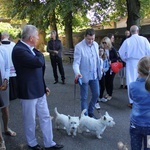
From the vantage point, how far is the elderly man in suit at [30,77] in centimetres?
376

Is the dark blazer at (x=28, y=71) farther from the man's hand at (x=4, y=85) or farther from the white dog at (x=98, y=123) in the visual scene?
the white dog at (x=98, y=123)

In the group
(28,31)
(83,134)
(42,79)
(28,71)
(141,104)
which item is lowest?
(83,134)

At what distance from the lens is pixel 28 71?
12.7 ft

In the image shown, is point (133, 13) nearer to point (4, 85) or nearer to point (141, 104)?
point (4, 85)

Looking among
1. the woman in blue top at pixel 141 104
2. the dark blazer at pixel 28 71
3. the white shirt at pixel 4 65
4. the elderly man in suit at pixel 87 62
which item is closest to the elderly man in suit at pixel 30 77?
the dark blazer at pixel 28 71

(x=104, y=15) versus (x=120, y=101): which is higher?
(x=104, y=15)

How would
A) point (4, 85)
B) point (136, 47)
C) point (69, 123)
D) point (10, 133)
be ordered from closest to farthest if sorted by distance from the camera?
point (4, 85)
point (69, 123)
point (10, 133)
point (136, 47)

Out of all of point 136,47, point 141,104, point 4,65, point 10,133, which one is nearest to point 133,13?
point 136,47

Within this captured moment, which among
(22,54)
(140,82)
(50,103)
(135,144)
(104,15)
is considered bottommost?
(50,103)

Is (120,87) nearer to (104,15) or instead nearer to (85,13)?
(85,13)

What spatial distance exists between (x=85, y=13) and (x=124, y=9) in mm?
2887

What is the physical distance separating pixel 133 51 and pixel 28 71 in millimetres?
3121

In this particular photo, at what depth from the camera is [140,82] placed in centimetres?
292

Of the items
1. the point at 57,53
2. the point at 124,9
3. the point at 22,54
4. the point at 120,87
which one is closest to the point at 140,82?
the point at 22,54
